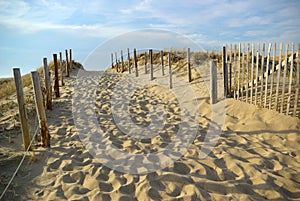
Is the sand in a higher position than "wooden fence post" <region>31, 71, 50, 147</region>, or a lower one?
lower

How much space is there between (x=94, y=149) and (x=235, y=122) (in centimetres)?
339

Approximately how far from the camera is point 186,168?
3871 millimetres

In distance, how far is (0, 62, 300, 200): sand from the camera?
328 cm

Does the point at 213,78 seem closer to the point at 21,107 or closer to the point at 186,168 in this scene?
the point at 186,168

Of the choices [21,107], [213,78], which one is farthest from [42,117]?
[213,78]

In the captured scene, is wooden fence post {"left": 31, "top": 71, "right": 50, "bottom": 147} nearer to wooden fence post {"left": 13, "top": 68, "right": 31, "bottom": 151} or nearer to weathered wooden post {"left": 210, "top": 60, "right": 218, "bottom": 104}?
wooden fence post {"left": 13, "top": 68, "right": 31, "bottom": 151}

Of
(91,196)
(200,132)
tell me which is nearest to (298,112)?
(200,132)

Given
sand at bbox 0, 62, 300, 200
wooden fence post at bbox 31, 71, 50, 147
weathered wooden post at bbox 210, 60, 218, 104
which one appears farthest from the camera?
weathered wooden post at bbox 210, 60, 218, 104

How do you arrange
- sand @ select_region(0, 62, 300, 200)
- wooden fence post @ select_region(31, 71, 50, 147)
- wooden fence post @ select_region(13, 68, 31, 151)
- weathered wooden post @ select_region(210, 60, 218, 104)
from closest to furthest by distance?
sand @ select_region(0, 62, 300, 200)
wooden fence post @ select_region(13, 68, 31, 151)
wooden fence post @ select_region(31, 71, 50, 147)
weathered wooden post @ select_region(210, 60, 218, 104)

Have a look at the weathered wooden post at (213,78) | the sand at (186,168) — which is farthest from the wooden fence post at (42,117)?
the weathered wooden post at (213,78)

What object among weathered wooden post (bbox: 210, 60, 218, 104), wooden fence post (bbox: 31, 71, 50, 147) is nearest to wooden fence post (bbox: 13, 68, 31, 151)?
wooden fence post (bbox: 31, 71, 50, 147)

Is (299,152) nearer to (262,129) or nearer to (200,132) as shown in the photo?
(262,129)

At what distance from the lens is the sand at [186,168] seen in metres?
3.28

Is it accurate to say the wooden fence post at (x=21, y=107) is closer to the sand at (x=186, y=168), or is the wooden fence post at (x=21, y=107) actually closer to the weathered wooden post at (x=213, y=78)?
the sand at (x=186, y=168)
